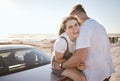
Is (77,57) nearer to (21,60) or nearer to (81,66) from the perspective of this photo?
(81,66)

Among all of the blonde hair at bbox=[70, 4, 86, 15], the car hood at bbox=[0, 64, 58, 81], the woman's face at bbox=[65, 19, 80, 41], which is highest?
the blonde hair at bbox=[70, 4, 86, 15]

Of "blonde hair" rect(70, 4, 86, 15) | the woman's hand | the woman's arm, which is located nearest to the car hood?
the woman's arm

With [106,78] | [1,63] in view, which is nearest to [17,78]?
[1,63]

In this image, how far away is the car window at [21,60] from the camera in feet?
14.7

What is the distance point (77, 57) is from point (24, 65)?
1.96 metres

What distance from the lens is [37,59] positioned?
5188 millimetres

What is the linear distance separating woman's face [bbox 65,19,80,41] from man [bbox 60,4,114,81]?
79 millimetres

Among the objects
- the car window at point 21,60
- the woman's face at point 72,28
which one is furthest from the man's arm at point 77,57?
the car window at point 21,60

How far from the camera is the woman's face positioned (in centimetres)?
321

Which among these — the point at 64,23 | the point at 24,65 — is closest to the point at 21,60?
the point at 24,65

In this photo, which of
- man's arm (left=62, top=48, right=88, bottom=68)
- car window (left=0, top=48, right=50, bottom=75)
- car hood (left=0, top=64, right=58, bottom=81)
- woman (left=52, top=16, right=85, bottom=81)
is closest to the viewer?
man's arm (left=62, top=48, right=88, bottom=68)

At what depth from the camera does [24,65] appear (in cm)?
478

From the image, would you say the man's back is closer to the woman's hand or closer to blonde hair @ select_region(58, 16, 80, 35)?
the woman's hand

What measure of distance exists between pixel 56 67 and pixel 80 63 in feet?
1.23
